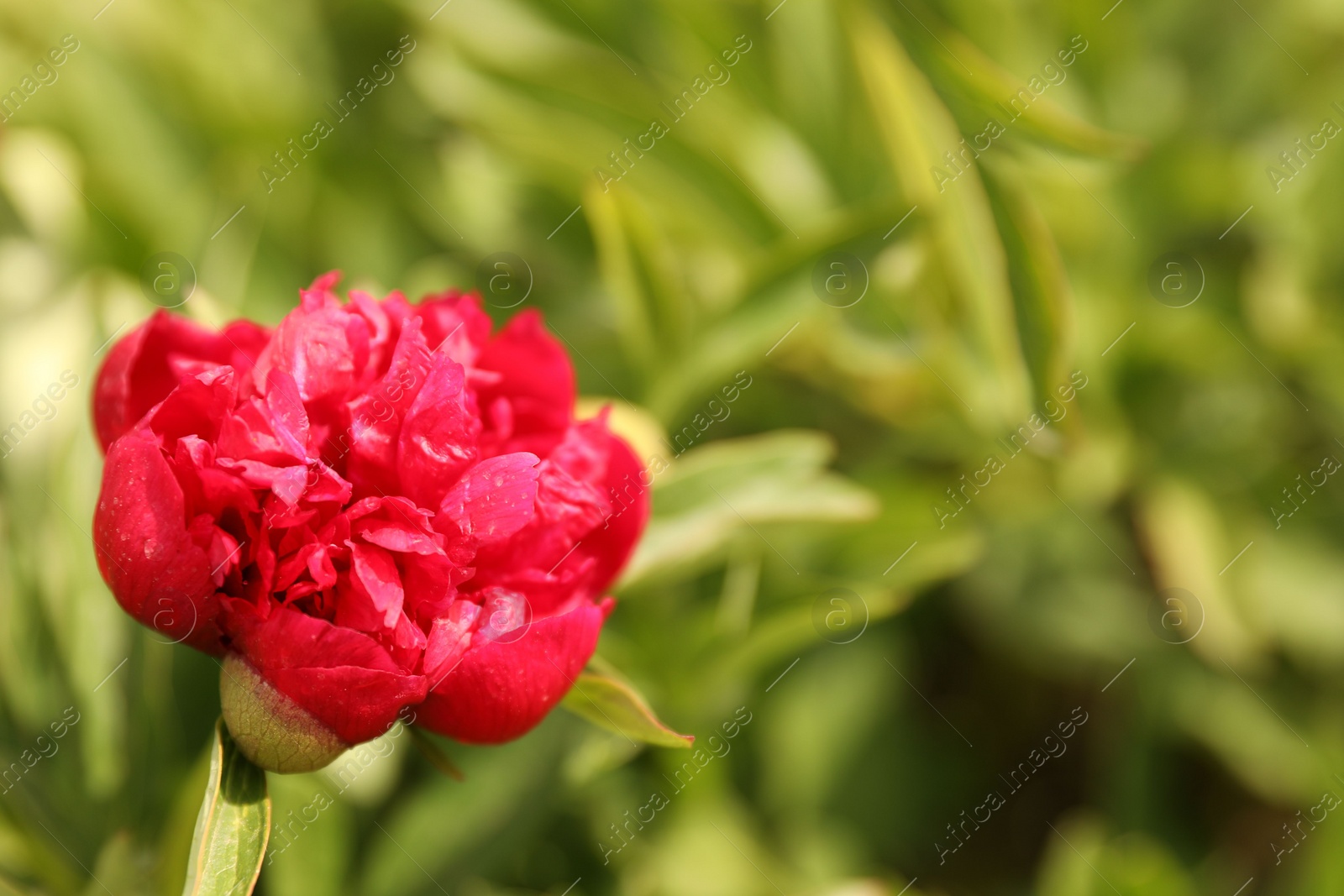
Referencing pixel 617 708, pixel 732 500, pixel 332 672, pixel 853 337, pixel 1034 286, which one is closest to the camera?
pixel 332 672

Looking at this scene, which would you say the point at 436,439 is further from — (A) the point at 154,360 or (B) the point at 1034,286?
(B) the point at 1034,286

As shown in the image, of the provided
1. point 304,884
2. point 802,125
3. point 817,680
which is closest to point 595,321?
point 802,125

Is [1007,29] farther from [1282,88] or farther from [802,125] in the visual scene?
[1282,88]

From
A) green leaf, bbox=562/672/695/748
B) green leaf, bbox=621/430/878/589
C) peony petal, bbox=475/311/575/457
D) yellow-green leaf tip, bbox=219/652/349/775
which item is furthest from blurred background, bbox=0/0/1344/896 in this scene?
yellow-green leaf tip, bbox=219/652/349/775

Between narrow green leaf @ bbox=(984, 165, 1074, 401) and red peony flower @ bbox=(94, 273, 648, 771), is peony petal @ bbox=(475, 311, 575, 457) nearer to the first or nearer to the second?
red peony flower @ bbox=(94, 273, 648, 771)

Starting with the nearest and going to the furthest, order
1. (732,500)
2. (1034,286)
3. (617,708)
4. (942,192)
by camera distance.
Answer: (617,708) → (732,500) → (1034,286) → (942,192)

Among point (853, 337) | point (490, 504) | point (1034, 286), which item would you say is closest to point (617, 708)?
point (490, 504)
